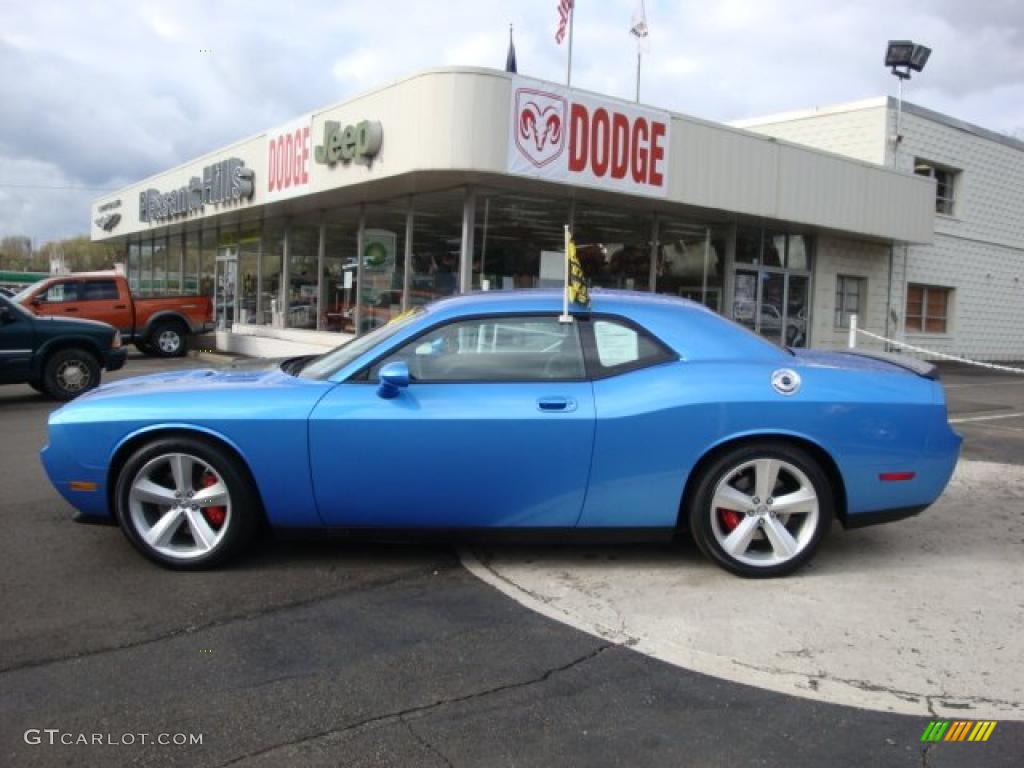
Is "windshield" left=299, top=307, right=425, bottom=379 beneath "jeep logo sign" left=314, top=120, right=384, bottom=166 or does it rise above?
beneath

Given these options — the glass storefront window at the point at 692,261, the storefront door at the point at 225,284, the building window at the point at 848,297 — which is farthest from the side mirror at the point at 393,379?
the storefront door at the point at 225,284

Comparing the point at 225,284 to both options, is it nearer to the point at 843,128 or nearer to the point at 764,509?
the point at 843,128

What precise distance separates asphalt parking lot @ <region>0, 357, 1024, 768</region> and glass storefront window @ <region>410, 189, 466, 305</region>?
32.5ft

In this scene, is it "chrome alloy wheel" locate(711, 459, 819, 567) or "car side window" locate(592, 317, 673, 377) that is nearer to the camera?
"chrome alloy wheel" locate(711, 459, 819, 567)

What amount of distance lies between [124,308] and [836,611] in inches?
675

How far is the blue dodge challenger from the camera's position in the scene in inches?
168

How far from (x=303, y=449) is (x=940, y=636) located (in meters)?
3.09

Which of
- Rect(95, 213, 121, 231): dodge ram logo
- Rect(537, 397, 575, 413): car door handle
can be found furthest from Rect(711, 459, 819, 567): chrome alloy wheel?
Rect(95, 213, 121, 231): dodge ram logo

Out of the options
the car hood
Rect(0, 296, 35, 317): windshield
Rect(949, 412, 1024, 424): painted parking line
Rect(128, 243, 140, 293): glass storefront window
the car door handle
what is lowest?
Rect(949, 412, 1024, 424): painted parking line

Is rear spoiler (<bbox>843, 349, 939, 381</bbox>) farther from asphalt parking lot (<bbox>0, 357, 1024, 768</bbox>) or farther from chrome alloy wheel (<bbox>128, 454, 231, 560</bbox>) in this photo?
chrome alloy wheel (<bbox>128, 454, 231, 560</bbox>)

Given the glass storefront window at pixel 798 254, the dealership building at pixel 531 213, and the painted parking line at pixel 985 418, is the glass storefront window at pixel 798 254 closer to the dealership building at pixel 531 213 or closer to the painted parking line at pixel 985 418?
the dealership building at pixel 531 213

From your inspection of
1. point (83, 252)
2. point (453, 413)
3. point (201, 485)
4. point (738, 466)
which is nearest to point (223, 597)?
point (201, 485)

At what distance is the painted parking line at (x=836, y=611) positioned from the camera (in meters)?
3.35

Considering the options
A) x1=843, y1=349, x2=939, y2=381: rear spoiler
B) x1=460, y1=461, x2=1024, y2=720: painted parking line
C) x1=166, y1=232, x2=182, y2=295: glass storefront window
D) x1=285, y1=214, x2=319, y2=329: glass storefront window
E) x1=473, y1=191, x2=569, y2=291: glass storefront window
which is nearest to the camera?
x1=460, y1=461, x2=1024, y2=720: painted parking line
